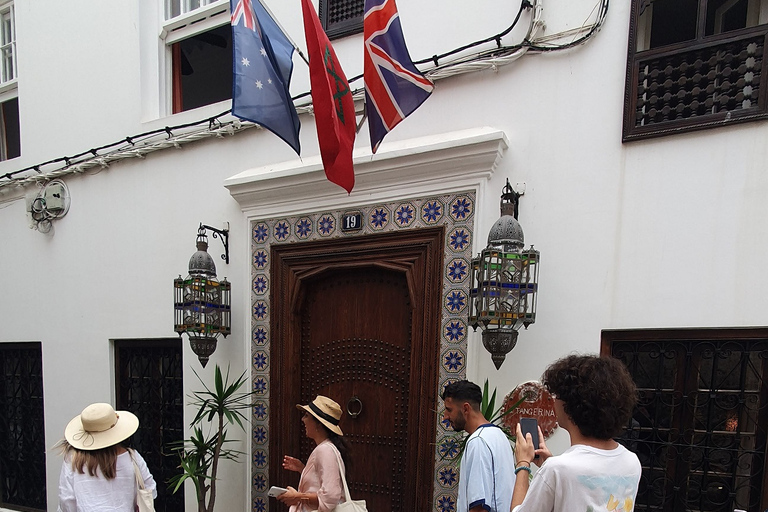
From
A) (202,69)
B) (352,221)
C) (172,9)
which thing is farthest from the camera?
(202,69)

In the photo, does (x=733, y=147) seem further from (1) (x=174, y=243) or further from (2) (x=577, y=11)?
(1) (x=174, y=243)

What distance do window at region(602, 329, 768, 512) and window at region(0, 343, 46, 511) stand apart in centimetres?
615

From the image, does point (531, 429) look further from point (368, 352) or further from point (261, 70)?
point (261, 70)

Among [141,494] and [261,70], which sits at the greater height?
[261,70]

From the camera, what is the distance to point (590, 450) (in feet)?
5.29

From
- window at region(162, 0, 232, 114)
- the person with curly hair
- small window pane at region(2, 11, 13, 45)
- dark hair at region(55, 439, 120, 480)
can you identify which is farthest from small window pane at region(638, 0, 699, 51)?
small window pane at region(2, 11, 13, 45)

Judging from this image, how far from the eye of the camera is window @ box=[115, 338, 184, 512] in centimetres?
490

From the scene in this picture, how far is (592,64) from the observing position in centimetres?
319

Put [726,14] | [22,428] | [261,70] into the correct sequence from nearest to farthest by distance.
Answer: [726,14] < [261,70] < [22,428]

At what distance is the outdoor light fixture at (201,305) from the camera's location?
4.17 meters

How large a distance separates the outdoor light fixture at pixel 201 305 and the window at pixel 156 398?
72 centimetres

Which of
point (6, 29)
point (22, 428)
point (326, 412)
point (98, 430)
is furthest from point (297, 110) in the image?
point (22, 428)

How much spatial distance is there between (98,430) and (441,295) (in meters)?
2.32

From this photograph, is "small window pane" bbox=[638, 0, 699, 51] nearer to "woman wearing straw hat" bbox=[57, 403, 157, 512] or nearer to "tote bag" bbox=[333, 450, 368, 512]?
"tote bag" bbox=[333, 450, 368, 512]
